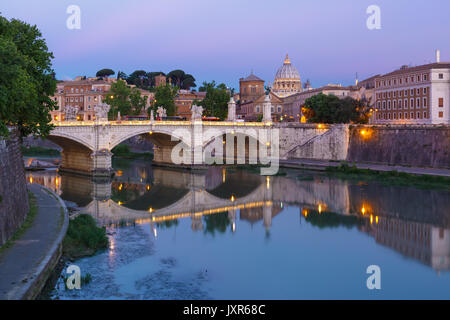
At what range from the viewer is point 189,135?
130 ft

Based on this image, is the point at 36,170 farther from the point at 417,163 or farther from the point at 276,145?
the point at 417,163

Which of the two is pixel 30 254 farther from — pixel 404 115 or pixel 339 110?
pixel 404 115

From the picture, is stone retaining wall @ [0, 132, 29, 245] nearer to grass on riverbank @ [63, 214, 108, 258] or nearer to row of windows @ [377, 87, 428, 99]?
grass on riverbank @ [63, 214, 108, 258]

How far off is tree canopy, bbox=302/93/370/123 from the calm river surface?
1753 centimetres

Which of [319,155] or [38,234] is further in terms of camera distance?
[319,155]

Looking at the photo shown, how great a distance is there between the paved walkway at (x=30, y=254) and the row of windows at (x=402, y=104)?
→ 37.6m

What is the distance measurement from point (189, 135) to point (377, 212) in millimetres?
19579

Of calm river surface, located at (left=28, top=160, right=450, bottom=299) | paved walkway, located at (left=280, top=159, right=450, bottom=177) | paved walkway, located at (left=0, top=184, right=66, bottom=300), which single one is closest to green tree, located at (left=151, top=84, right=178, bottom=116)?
paved walkway, located at (left=280, top=159, right=450, bottom=177)

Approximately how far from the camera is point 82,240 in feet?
49.8

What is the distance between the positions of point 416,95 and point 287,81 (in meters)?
57.9

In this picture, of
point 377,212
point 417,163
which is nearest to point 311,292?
point 377,212
